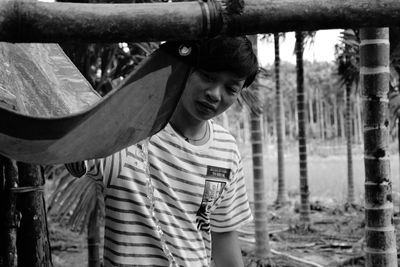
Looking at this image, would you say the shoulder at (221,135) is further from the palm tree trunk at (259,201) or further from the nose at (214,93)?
→ the palm tree trunk at (259,201)

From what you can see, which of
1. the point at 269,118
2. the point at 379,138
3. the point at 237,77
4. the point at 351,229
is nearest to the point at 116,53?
the point at 379,138

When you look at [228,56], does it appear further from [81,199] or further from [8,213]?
[81,199]

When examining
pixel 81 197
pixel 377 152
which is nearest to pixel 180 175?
pixel 377 152

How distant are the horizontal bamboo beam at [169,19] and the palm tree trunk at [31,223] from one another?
96 cm

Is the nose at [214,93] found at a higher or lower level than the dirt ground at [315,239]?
higher

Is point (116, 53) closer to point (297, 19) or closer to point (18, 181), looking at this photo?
point (18, 181)

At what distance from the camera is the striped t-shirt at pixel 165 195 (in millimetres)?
1347

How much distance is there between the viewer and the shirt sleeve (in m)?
1.61

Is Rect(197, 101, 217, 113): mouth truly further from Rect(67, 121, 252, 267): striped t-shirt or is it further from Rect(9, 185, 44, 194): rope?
Rect(9, 185, 44, 194): rope

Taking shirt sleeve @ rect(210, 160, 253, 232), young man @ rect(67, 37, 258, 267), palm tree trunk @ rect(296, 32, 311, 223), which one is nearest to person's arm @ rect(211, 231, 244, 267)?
shirt sleeve @ rect(210, 160, 253, 232)

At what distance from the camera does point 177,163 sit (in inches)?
56.1

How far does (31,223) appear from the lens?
1.79m

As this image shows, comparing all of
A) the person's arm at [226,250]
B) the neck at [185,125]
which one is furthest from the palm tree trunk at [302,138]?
the neck at [185,125]

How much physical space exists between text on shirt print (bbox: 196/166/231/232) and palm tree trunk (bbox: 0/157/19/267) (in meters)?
0.68
